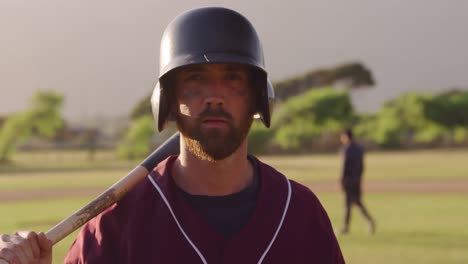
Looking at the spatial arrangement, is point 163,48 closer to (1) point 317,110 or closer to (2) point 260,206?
(2) point 260,206

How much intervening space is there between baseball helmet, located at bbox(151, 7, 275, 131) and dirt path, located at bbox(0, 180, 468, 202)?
20.7 metres

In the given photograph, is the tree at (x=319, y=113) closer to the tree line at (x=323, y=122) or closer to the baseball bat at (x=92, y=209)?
the tree line at (x=323, y=122)

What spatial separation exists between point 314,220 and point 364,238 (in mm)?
10371

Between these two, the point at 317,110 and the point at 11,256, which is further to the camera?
the point at 317,110

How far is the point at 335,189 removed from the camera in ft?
81.6

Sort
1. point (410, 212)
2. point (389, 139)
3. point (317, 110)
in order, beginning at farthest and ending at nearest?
point (317, 110) → point (389, 139) → point (410, 212)

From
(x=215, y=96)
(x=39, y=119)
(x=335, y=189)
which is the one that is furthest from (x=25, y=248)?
(x=39, y=119)

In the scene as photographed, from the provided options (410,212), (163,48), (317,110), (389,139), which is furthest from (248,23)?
(317,110)

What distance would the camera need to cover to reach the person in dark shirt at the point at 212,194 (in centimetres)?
269

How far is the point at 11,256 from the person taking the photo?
2.38 m

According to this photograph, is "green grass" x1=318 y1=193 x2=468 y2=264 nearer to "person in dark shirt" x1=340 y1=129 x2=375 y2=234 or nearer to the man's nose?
"person in dark shirt" x1=340 y1=129 x2=375 y2=234

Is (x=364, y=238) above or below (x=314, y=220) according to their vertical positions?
below

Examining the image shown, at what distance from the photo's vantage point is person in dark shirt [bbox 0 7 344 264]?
8.84ft

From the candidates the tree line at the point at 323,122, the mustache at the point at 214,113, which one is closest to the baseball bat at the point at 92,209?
the mustache at the point at 214,113
